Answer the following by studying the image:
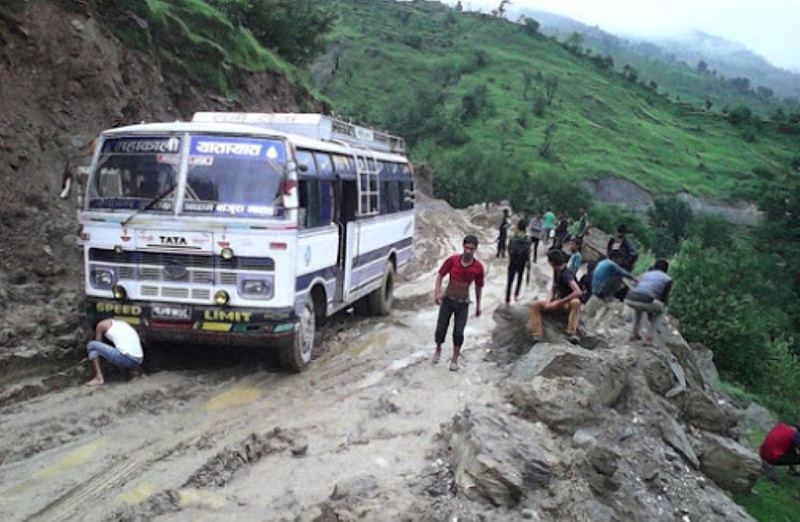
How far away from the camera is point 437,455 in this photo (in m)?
6.63

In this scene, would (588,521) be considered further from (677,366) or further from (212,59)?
(212,59)

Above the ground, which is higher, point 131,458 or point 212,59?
point 212,59

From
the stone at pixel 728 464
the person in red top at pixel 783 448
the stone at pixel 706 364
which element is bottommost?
the stone at pixel 706 364

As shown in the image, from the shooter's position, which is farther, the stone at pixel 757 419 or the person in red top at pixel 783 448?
the stone at pixel 757 419

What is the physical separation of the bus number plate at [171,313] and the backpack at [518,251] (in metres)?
7.47

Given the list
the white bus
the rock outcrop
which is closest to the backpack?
the rock outcrop

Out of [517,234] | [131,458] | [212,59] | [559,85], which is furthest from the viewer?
[559,85]

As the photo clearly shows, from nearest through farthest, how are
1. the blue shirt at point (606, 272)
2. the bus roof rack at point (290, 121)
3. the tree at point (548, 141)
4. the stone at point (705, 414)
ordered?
the bus roof rack at point (290, 121), the stone at point (705, 414), the blue shirt at point (606, 272), the tree at point (548, 141)

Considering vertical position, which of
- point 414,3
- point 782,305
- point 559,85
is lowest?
point 782,305

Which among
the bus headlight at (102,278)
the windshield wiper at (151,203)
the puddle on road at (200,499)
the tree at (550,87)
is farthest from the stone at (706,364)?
the tree at (550,87)

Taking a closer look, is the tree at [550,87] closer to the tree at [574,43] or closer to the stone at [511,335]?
the tree at [574,43]

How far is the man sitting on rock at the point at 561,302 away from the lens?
10.0 meters

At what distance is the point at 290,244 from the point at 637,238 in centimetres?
4837

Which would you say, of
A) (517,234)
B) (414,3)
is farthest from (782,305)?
(414,3)
